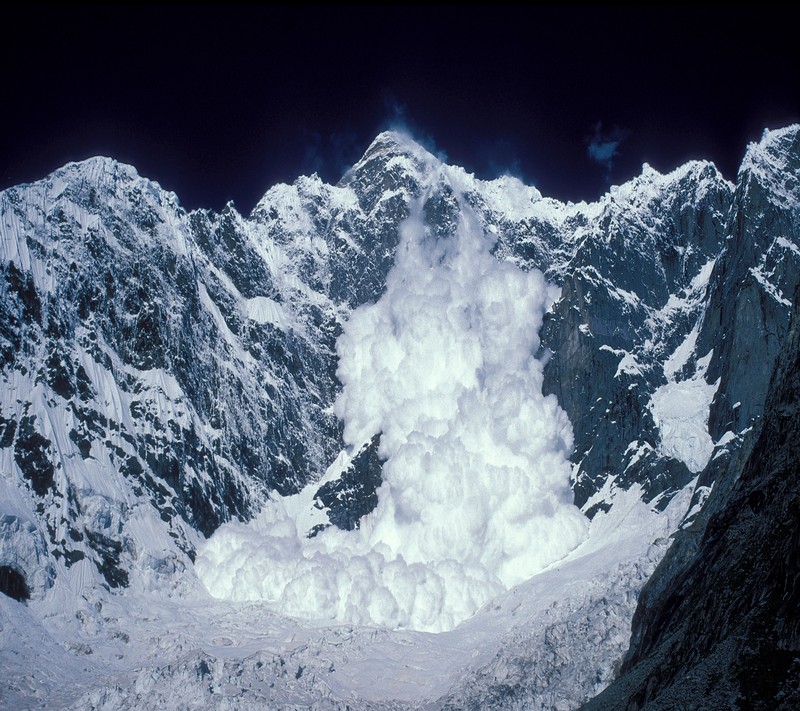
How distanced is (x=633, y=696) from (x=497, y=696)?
81.1m

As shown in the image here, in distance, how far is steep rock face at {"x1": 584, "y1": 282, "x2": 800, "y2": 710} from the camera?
93500mm

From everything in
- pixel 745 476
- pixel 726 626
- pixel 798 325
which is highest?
pixel 798 325

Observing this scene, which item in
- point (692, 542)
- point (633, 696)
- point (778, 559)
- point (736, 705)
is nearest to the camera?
point (736, 705)

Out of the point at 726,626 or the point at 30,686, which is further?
the point at 30,686

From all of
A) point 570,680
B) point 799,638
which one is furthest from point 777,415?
point 570,680

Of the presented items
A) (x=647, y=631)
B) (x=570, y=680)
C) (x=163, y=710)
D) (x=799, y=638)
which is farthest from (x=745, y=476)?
(x=163, y=710)

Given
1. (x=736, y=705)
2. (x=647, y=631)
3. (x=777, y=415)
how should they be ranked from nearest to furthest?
(x=736, y=705)
(x=777, y=415)
(x=647, y=631)

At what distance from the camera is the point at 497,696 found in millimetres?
196500

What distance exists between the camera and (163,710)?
199750mm

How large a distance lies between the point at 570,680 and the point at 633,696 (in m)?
77.2

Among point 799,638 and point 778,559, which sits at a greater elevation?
point 778,559

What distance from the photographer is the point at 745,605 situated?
106750mm

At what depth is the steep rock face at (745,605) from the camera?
93500 mm

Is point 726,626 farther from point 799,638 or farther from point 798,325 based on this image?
point 798,325
